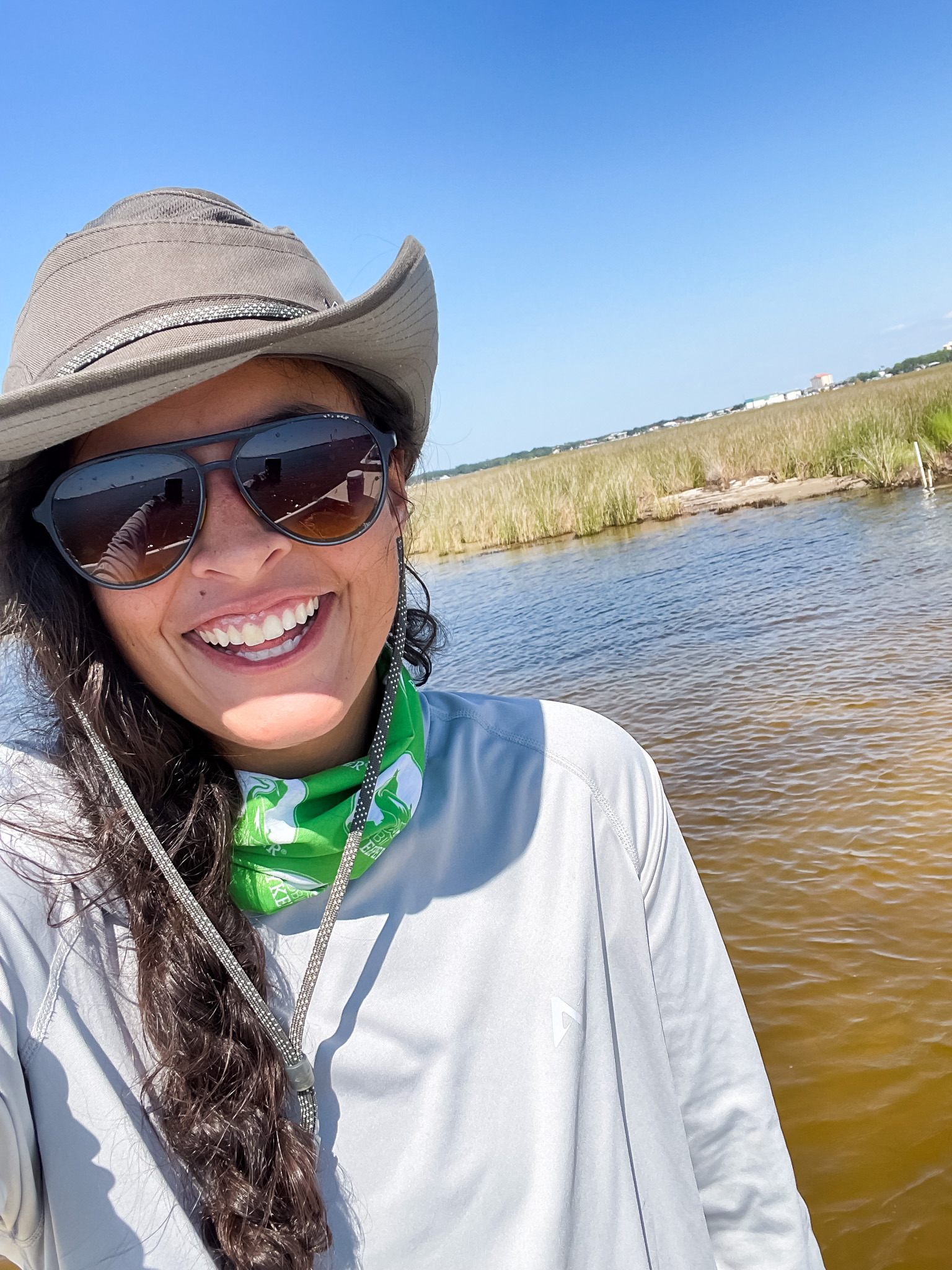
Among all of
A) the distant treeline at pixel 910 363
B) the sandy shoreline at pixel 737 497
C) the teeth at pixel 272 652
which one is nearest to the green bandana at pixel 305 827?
the teeth at pixel 272 652

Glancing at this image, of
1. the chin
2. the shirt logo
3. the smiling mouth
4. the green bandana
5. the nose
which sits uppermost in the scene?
the nose

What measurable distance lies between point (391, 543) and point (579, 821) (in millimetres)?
503

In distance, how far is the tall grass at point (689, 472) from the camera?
1546cm

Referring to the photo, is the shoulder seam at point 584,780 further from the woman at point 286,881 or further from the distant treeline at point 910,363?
the distant treeline at point 910,363

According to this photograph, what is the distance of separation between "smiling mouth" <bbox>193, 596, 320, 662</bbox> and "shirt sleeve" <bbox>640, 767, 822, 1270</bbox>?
62cm

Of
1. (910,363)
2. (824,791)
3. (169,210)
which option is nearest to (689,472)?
(824,791)

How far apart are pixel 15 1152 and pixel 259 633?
0.62m

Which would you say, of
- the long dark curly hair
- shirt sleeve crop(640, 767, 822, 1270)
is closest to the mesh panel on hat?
the long dark curly hair

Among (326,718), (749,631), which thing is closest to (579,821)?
(326,718)

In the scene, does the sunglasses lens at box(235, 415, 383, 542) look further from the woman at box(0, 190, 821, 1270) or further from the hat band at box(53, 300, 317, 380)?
the hat band at box(53, 300, 317, 380)

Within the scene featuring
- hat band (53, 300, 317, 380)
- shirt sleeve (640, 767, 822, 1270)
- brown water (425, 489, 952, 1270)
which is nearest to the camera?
hat band (53, 300, 317, 380)

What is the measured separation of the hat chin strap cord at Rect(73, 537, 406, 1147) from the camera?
100cm

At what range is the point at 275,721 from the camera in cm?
111

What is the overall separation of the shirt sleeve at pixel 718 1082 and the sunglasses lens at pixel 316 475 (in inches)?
26.0
